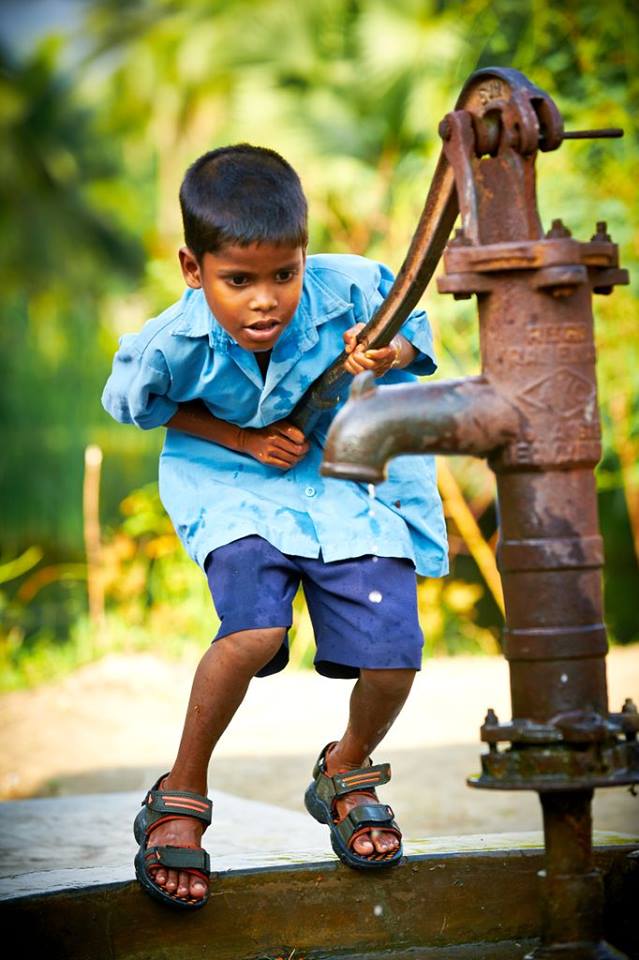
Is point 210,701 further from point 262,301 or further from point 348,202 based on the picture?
point 348,202

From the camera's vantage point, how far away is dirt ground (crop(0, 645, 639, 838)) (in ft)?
14.7

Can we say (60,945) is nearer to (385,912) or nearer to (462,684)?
(385,912)

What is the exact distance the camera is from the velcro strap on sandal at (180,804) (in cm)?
241

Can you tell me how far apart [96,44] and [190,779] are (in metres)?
21.1

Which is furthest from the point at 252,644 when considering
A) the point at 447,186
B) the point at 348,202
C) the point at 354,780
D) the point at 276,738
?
the point at 348,202

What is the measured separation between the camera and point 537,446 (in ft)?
5.86

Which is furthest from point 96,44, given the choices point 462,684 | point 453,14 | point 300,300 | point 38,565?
point 300,300

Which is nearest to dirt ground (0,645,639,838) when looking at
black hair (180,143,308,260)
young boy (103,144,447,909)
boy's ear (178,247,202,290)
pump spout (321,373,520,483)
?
young boy (103,144,447,909)

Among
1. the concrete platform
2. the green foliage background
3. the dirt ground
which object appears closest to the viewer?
the concrete platform

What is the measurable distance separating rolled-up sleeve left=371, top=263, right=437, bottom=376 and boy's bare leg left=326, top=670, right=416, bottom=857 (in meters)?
0.59

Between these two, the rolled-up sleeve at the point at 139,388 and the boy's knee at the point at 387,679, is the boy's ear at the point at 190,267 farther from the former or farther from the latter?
the boy's knee at the point at 387,679

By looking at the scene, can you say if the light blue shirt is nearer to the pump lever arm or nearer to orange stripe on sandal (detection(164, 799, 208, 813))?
the pump lever arm

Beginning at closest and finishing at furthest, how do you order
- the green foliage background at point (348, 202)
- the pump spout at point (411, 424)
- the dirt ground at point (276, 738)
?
the pump spout at point (411, 424) < the dirt ground at point (276, 738) < the green foliage background at point (348, 202)

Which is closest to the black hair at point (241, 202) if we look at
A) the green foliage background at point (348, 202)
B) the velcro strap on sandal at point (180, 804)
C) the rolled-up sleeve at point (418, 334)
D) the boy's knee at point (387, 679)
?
the rolled-up sleeve at point (418, 334)
